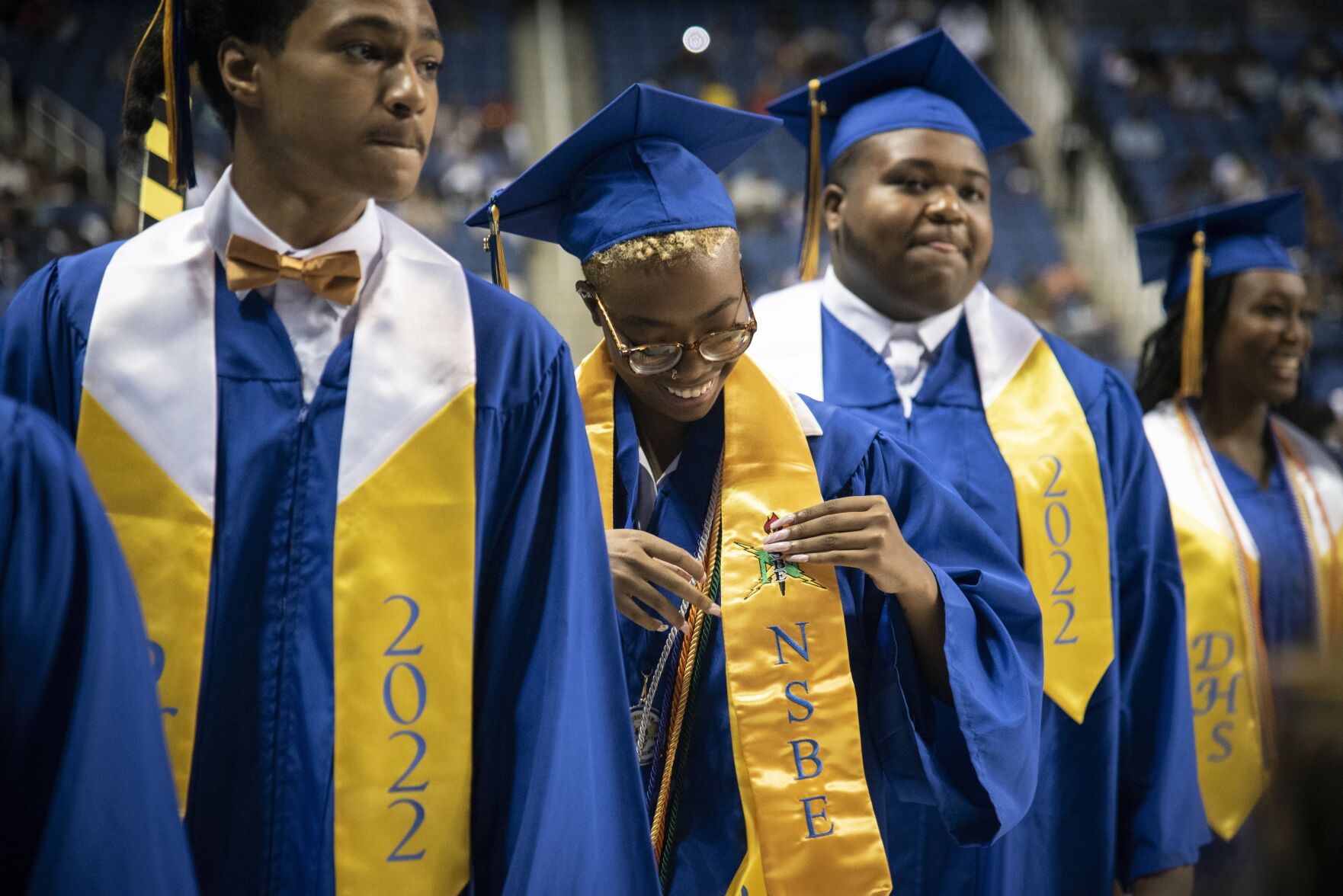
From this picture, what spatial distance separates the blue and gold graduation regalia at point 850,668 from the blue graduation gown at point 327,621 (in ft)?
1.05

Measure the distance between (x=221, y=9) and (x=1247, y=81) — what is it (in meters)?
13.0

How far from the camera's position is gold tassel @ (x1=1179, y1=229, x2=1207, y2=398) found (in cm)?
328

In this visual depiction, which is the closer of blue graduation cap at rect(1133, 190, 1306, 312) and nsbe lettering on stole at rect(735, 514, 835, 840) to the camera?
nsbe lettering on stole at rect(735, 514, 835, 840)

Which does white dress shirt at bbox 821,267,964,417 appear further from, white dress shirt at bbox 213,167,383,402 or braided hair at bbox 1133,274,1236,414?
white dress shirt at bbox 213,167,383,402

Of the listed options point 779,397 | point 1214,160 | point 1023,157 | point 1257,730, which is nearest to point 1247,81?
point 1214,160

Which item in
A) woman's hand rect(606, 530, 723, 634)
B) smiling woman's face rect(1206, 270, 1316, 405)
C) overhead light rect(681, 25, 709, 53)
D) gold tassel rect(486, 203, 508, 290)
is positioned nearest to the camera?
woman's hand rect(606, 530, 723, 634)

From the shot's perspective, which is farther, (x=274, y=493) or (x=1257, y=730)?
(x=1257, y=730)

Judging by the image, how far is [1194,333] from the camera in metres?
3.29

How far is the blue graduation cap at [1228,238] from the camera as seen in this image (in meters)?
3.35

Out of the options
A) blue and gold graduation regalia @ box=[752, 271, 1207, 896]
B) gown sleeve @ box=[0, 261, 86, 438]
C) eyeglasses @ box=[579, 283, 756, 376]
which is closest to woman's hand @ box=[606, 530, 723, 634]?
eyeglasses @ box=[579, 283, 756, 376]

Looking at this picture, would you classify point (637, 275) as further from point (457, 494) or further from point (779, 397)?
point (457, 494)

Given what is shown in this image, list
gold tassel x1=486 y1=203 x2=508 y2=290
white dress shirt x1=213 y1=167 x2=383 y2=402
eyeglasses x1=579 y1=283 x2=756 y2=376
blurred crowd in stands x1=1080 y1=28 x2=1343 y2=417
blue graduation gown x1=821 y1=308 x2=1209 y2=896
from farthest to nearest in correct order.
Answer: blurred crowd in stands x1=1080 y1=28 x2=1343 y2=417, blue graduation gown x1=821 y1=308 x2=1209 y2=896, gold tassel x1=486 y1=203 x2=508 y2=290, eyeglasses x1=579 y1=283 x2=756 y2=376, white dress shirt x1=213 y1=167 x2=383 y2=402

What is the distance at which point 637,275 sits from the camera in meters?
1.80

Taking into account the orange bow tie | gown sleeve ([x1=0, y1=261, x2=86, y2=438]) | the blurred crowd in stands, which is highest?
the blurred crowd in stands
